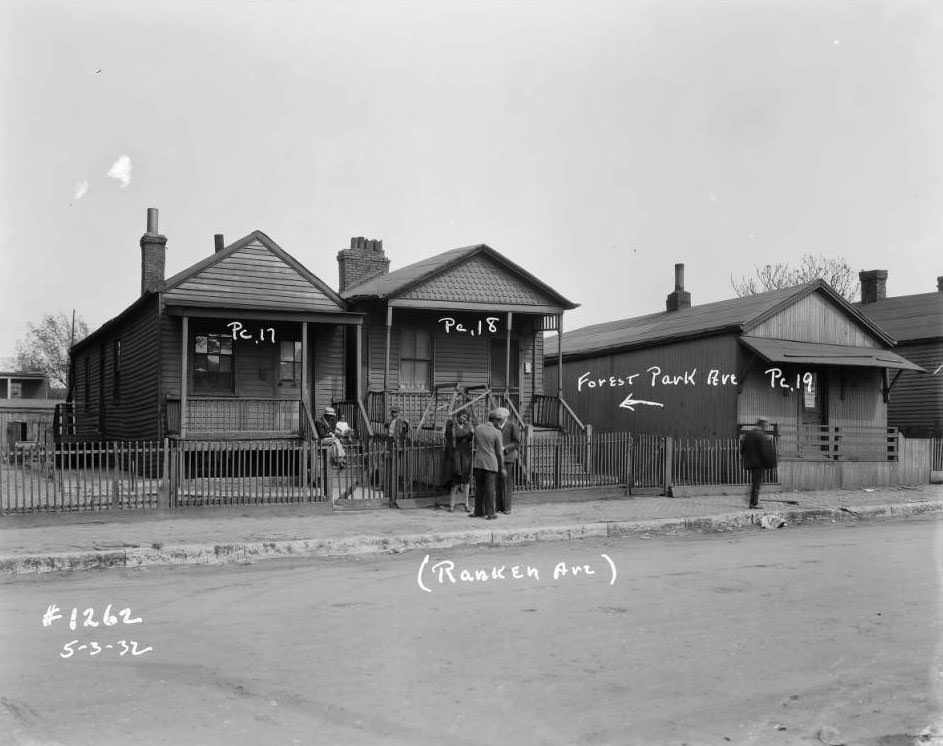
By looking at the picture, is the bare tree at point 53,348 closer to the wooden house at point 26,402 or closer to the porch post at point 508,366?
the wooden house at point 26,402

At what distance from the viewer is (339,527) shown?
1326 centimetres

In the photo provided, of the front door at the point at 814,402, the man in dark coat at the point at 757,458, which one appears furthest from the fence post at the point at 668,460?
the front door at the point at 814,402

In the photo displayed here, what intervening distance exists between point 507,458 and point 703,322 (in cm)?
1068

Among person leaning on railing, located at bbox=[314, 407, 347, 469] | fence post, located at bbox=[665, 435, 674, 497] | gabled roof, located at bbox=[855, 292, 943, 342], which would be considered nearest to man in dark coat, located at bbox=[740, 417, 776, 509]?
fence post, located at bbox=[665, 435, 674, 497]

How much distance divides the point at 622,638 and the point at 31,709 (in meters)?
3.92

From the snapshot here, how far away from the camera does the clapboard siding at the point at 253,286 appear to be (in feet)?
66.3

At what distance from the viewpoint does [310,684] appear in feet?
18.7

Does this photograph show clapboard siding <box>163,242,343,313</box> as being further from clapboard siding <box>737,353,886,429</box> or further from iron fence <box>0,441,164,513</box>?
clapboard siding <box>737,353,886,429</box>

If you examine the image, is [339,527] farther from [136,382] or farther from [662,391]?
[662,391]

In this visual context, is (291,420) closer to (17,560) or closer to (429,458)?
(429,458)

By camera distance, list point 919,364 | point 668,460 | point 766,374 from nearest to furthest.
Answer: point 668,460 < point 766,374 < point 919,364

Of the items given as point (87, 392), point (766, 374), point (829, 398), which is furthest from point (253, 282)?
point (829, 398)

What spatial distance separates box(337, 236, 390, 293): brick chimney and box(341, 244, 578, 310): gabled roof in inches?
140

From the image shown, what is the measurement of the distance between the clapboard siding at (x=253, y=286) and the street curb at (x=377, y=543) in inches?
340
